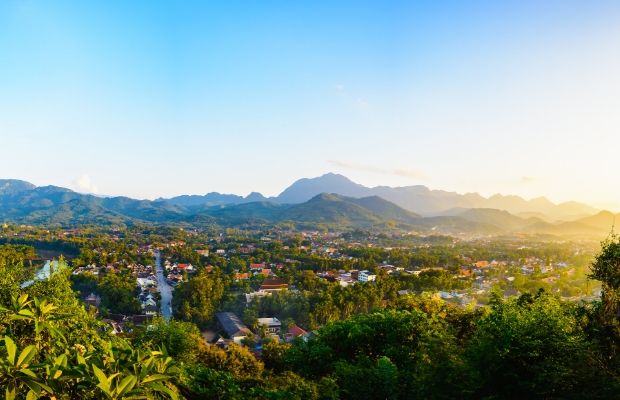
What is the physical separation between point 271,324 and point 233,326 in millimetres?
2412

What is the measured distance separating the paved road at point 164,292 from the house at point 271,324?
6.05 m

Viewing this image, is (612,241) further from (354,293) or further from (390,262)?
(390,262)

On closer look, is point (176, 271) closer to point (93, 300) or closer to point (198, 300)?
point (93, 300)

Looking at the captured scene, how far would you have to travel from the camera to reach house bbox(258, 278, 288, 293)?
109 feet

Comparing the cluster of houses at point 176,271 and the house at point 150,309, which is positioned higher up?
the house at point 150,309

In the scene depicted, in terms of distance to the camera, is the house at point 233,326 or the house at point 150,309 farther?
the house at point 150,309

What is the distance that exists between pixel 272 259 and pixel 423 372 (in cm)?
4939

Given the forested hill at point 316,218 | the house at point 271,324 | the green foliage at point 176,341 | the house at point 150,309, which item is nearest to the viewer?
the green foliage at point 176,341

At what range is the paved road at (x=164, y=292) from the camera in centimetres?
2782

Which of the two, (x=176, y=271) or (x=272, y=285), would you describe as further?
(x=176, y=271)

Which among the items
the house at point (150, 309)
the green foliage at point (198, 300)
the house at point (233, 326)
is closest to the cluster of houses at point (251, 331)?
the house at point (233, 326)

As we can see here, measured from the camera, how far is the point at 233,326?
23234 millimetres

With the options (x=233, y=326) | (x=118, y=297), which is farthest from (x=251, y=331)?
(x=118, y=297)

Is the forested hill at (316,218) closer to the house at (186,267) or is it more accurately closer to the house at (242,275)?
the house at (186,267)
